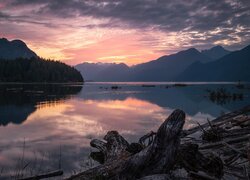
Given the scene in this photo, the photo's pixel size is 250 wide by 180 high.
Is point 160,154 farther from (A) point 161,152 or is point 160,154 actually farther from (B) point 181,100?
(B) point 181,100

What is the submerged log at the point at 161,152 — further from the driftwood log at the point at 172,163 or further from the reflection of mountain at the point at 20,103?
the reflection of mountain at the point at 20,103

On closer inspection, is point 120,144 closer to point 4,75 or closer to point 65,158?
point 65,158

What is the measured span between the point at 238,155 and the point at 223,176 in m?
1.84

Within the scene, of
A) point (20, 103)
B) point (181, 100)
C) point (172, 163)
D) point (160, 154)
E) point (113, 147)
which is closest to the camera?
point (160, 154)

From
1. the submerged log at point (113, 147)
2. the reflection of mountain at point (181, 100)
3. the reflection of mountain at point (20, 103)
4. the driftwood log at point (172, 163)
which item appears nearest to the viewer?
the driftwood log at point (172, 163)

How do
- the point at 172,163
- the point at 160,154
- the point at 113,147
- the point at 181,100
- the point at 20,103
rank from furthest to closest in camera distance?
the point at 181,100 < the point at 20,103 < the point at 113,147 < the point at 172,163 < the point at 160,154

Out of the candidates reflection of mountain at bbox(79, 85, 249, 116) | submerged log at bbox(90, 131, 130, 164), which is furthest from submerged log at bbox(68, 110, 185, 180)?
reflection of mountain at bbox(79, 85, 249, 116)

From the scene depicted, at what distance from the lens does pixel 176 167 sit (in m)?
9.88

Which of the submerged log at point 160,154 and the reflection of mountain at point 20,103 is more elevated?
the submerged log at point 160,154

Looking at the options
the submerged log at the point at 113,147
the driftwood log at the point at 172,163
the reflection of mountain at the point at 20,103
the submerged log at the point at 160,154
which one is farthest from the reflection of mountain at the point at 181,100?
the submerged log at the point at 160,154

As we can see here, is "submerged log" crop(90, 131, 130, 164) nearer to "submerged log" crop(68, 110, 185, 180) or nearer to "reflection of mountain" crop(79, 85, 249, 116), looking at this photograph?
"submerged log" crop(68, 110, 185, 180)

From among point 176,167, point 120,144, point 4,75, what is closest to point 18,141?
point 120,144

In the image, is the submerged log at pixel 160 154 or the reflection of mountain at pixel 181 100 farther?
the reflection of mountain at pixel 181 100

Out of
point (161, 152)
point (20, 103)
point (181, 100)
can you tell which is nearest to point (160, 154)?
point (161, 152)
